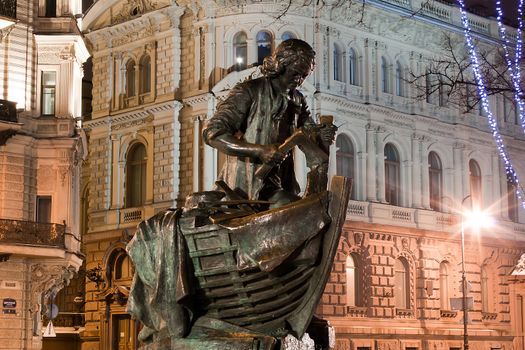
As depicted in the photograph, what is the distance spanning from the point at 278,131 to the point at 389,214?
3145 cm

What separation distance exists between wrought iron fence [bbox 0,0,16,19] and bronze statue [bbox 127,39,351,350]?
2419 cm

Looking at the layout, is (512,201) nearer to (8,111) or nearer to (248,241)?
(8,111)

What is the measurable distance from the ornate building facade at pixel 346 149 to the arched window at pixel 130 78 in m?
0.05

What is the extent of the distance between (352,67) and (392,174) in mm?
4261

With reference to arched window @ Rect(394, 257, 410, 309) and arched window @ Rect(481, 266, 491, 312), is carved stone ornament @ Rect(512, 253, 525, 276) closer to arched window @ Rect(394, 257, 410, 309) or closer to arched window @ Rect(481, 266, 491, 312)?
arched window @ Rect(481, 266, 491, 312)

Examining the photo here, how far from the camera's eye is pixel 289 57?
7.80 m

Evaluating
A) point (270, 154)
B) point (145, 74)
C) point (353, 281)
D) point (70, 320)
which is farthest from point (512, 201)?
point (270, 154)

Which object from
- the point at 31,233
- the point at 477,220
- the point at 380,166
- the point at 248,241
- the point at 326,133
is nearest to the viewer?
the point at 248,241

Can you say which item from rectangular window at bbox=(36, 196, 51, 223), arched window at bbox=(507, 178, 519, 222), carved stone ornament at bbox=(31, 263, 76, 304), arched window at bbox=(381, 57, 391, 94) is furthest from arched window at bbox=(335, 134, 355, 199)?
carved stone ornament at bbox=(31, 263, 76, 304)

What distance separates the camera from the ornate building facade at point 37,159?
1192 inches

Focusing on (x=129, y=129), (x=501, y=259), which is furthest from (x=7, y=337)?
(x=501, y=259)

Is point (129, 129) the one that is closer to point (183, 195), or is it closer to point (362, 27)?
point (183, 195)

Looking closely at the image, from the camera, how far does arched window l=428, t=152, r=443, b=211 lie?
41.5 meters

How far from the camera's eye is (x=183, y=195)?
37000 millimetres
